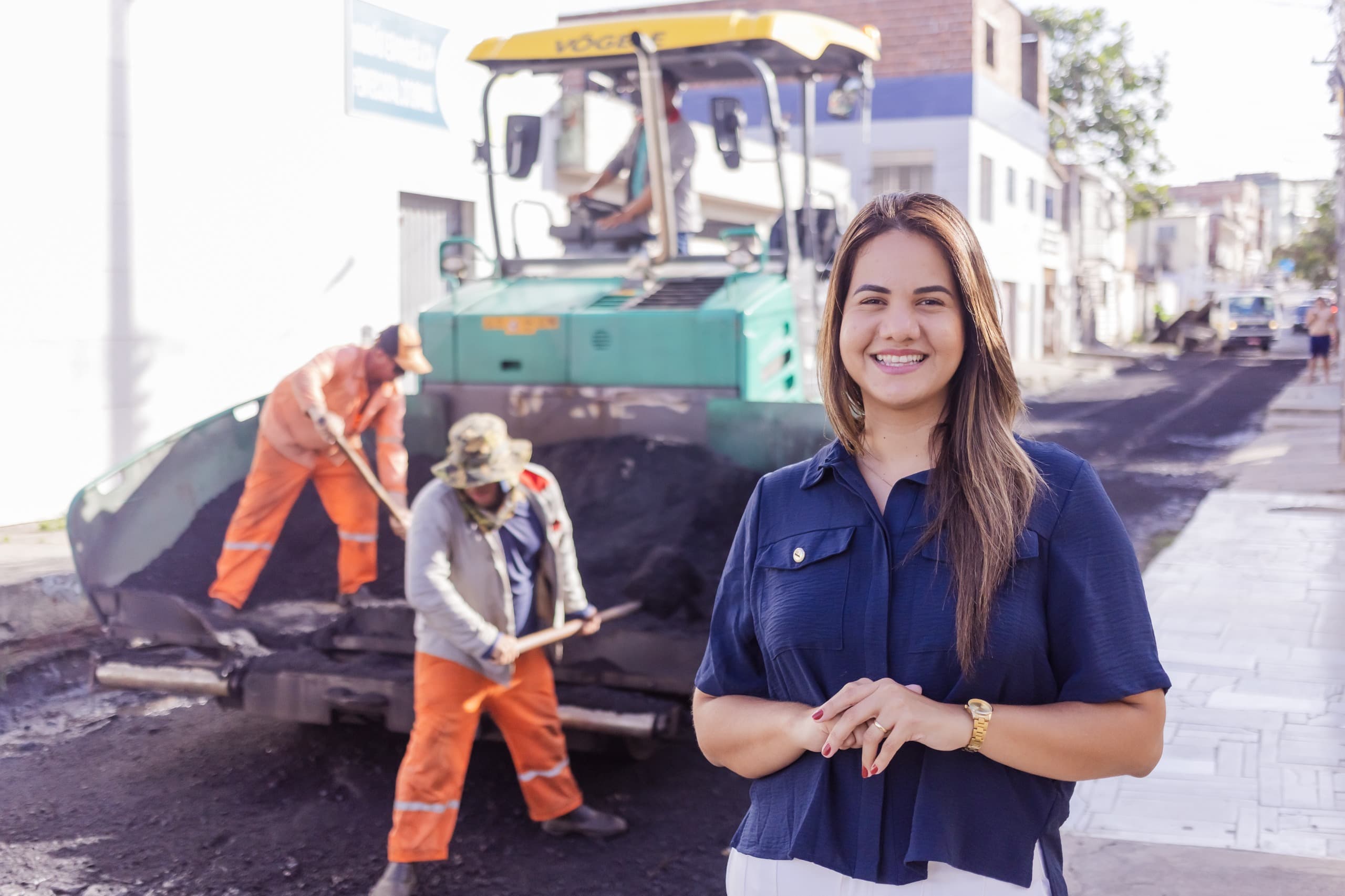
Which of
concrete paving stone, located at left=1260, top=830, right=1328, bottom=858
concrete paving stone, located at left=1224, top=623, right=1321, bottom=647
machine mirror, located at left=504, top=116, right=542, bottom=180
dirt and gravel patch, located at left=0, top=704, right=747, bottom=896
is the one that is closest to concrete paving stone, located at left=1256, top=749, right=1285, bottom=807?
concrete paving stone, located at left=1260, top=830, right=1328, bottom=858

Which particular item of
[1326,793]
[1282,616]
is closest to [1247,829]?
[1326,793]

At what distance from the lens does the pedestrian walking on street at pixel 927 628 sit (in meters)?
1.69

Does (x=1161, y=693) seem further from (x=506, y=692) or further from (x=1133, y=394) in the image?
(x=1133, y=394)

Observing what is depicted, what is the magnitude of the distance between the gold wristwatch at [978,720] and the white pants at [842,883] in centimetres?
18

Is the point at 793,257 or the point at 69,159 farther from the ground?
the point at 69,159

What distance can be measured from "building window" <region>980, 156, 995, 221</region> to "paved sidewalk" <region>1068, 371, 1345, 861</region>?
60.8ft

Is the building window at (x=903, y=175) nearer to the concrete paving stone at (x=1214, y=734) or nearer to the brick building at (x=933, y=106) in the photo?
the brick building at (x=933, y=106)

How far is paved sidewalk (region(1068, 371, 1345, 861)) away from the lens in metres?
4.18

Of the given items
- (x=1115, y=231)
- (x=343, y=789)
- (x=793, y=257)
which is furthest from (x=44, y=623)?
(x=1115, y=231)

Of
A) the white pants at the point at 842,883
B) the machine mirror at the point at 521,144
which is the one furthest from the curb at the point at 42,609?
the white pants at the point at 842,883

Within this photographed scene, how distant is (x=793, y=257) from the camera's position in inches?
253

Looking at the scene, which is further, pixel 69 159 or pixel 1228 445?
pixel 1228 445

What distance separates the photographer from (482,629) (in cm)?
402

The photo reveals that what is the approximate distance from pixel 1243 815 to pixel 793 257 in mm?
3248
